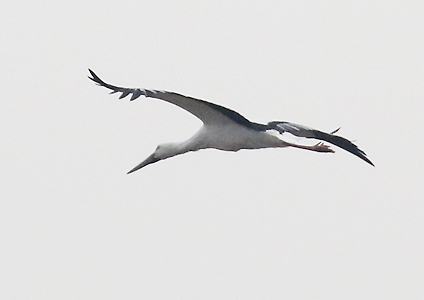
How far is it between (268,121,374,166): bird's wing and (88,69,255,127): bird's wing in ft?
1.09

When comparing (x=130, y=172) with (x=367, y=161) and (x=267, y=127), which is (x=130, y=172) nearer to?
(x=267, y=127)

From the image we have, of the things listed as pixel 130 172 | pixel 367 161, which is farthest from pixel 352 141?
pixel 130 172

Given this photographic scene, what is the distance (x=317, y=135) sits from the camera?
1055 centimetres

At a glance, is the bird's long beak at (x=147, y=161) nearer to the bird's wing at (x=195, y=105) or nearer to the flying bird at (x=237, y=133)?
the flying bird at (x=237, y=133)

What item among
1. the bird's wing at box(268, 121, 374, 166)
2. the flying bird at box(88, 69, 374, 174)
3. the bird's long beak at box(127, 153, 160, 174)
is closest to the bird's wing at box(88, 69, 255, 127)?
the flying bird at box(88, 69, 374, 174)

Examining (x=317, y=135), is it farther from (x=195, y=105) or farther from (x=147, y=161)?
(x=147, y=161)

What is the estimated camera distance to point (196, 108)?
32.4 ft

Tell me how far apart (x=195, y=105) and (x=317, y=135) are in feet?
5.38

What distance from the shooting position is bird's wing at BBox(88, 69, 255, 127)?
9211 mm

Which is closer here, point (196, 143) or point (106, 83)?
point (106, 83)

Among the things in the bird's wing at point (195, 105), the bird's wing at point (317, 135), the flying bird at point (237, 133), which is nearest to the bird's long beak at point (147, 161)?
the flying bird at point (237, 133)

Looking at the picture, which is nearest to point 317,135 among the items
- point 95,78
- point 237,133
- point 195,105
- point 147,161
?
point 237,133

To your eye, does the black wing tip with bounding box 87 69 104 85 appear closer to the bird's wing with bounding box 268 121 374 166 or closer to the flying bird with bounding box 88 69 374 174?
the flying bird with bounding box 88 69 374 174

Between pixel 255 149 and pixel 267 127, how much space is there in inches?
14.1
